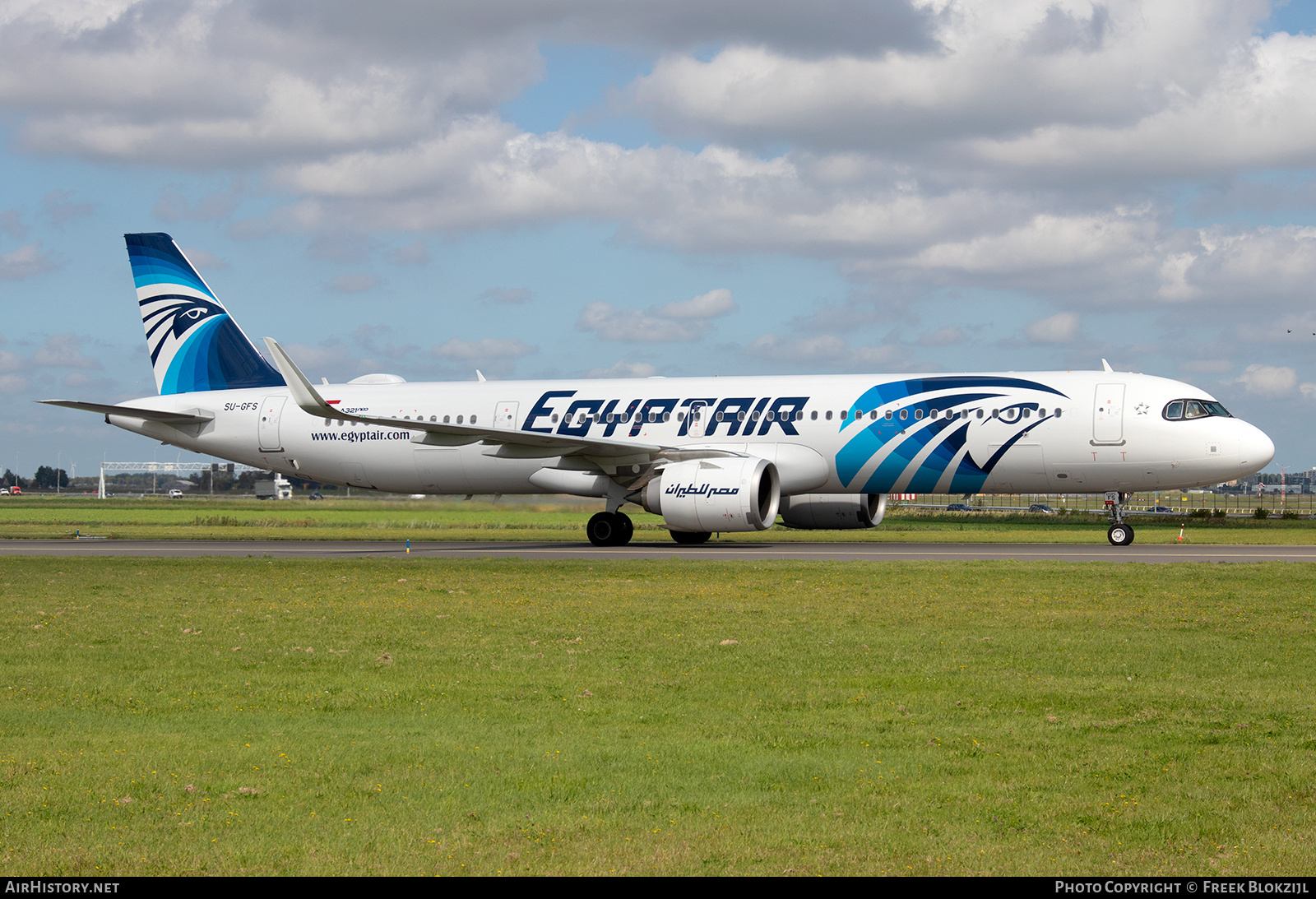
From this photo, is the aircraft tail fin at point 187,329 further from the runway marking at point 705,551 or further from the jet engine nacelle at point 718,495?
the jet engine nacelle at point 718,495

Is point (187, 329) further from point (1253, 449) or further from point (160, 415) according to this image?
point (1253, 449)

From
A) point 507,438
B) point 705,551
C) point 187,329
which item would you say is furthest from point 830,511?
point 187,329

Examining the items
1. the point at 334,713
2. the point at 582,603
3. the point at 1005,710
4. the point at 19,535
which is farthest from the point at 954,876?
the point at 19,535

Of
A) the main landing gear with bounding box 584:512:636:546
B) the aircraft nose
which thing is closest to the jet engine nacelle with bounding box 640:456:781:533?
the main landing gear with bounding box 584:512:636:546

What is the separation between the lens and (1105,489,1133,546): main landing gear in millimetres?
26875

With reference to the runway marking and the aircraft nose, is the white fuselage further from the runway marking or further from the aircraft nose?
the runway marking

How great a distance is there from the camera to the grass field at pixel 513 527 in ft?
106

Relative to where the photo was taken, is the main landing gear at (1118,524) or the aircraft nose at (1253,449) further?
the main landing gear at (1118,524)

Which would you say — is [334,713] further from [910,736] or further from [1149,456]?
[1149,456]

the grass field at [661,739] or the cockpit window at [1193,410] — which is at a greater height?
the cockpit window at [1193,410]

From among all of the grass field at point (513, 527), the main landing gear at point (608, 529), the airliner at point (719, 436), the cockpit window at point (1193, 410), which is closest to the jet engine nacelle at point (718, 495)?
the airliner at point (719, 436)

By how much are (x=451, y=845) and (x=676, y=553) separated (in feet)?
64.8

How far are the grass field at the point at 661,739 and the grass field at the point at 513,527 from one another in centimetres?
1828

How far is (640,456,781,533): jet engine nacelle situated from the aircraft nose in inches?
392
